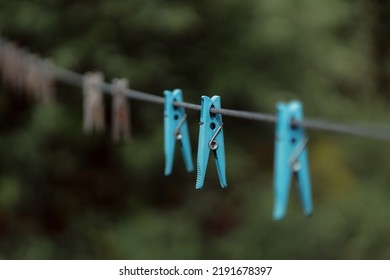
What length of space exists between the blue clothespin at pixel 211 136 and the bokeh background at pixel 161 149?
2.98 meters

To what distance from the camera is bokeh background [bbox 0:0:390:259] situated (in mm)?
4574

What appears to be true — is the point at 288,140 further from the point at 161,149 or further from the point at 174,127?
the point at 161,149

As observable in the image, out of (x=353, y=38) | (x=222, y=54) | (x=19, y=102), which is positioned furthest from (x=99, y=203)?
(x=353, y=38)

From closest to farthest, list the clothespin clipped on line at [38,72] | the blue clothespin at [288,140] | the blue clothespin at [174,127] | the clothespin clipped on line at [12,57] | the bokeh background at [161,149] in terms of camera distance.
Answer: the blue clothespin at [288,140]
the blue clothespin at [174,127]
the clothespin clipped on line at [38,72]
the clothespin clipped on line at [12,57]
the bokeh background at [161,149]

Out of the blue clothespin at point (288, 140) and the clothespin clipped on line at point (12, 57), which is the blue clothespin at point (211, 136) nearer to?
the blue clothespin at point (288, 140)

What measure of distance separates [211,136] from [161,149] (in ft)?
10.5

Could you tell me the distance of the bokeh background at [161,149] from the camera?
4574mm

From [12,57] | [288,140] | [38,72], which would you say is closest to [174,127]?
[288,140]

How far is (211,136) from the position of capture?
148cm

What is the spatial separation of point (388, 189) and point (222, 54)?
1.54 meters

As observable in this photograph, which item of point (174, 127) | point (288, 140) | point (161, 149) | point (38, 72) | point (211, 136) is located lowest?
point (288, 140)

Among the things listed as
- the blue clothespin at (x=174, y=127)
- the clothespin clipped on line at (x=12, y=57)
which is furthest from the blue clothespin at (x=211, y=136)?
the clothespin clipped on line at (x=12, y=57)

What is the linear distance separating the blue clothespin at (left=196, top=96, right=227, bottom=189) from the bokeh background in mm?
2983

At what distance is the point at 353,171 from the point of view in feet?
17.6
